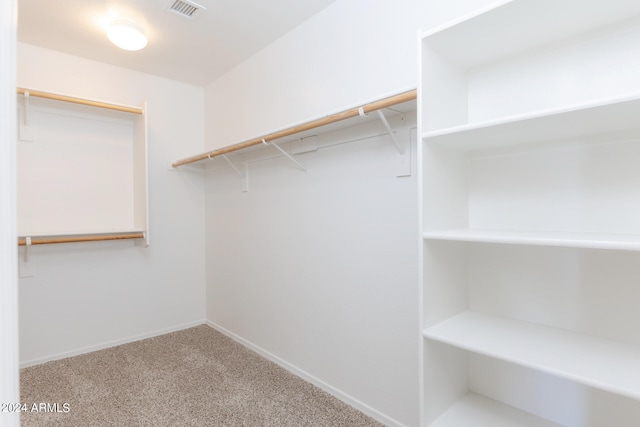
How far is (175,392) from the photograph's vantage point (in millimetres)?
2041

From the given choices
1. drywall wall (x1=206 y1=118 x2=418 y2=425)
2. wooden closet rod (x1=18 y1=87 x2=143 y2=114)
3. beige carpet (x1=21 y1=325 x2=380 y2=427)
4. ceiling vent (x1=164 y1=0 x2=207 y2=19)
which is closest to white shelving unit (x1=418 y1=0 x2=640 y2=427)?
drywall wall (x1=206 y1=118 x2=418 y2=425)

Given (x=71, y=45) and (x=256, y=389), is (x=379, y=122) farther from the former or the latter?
(x=71, y=45)

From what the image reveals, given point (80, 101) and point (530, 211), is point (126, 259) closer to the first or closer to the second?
point (80, 101)

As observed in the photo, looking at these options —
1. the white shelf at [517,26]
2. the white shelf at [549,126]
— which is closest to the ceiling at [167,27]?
the white shelf at [517,26]

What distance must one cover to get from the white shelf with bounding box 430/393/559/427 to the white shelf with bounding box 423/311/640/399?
341 mm

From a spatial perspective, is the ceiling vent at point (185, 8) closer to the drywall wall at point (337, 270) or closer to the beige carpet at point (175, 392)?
the drywall wall at point (337, 270)

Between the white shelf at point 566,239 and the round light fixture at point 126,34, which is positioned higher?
the round light fixture at point 126,34

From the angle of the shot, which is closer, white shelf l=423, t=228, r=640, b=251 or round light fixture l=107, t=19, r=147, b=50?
white shelf l=423, t=228, r=640, b=251

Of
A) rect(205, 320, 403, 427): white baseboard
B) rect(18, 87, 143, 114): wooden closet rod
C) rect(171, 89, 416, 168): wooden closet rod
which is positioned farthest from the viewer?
rect(18, 87, 143, 114): wooden closet rod

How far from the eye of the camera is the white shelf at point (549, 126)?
817mm

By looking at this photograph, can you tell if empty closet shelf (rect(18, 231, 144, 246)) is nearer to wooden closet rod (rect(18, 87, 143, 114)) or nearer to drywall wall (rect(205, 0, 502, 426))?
drywall wall (rect(205, 0, 502, 426))

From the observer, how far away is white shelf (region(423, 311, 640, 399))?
84 centimetres

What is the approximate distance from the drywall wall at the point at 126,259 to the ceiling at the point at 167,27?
0.21 m

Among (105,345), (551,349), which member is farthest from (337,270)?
(105,345)
